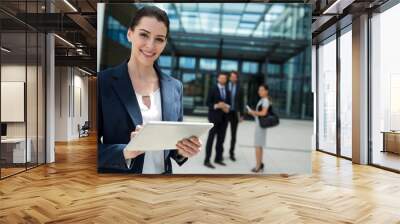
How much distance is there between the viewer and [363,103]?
7.98 m

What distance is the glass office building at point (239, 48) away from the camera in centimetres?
589

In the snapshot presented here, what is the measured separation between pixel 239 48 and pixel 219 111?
3.28 feet

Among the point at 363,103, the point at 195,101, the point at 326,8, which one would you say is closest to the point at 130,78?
the point at 195,101

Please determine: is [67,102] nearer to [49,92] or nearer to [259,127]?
[49,92]

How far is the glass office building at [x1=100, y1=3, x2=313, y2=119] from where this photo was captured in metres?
5.89

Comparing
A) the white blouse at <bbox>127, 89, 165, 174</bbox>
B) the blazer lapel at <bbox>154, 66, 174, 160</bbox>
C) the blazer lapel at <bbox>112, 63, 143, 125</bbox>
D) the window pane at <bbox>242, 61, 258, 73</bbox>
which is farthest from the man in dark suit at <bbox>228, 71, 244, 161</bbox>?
the blazer lapel at <bbox>112, 63, 143, 125</bbox>

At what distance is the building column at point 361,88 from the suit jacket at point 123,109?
162 inches

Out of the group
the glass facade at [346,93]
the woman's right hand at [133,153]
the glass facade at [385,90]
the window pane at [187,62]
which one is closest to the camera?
the woman's right hand at [133,153]

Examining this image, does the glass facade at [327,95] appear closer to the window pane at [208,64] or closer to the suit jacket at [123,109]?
the window pane at [208,64]

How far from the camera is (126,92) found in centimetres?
568

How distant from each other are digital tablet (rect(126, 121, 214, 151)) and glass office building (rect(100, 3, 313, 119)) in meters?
1.56

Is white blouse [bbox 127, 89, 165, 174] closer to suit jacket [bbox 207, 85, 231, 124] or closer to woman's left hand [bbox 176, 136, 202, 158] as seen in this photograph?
suit jacket [bbox 207, 85, 231, 124]

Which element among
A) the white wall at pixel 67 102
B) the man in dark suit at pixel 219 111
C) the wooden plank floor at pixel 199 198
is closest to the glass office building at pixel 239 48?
the man in dark suit at pixel 219 111

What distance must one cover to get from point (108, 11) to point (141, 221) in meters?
3.37
